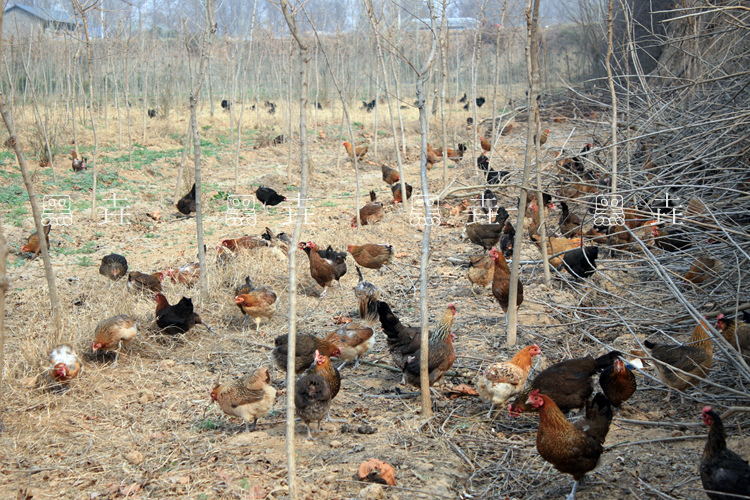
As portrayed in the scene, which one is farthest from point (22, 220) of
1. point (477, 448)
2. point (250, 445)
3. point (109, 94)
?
point (109, 94)

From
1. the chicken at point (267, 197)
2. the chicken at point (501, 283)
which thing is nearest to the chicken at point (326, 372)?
the chicken at point (501, 283)

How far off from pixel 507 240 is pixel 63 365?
20.0ft

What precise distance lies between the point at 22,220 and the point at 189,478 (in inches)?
363

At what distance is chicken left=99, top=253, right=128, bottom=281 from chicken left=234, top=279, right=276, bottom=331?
7.71 feet

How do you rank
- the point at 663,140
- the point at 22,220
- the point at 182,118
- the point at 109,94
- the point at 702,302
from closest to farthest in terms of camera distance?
1. the point at 702,302
2. the point at 663,140
3. the point at 22,220
4. the point at 182,118
5. the point at 109,94

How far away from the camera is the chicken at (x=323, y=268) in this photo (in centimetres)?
728

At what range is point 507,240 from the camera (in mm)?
8320

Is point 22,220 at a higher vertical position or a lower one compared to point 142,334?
higher

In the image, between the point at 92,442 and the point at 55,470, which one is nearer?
the point at 55,470

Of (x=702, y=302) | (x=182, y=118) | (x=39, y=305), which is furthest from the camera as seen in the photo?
(x=182, y=118)

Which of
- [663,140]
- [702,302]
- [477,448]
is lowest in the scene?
[477,448]

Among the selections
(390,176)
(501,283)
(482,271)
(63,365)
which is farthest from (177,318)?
(390,176)

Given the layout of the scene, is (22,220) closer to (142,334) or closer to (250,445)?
(142,334)

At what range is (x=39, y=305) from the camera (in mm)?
6254
